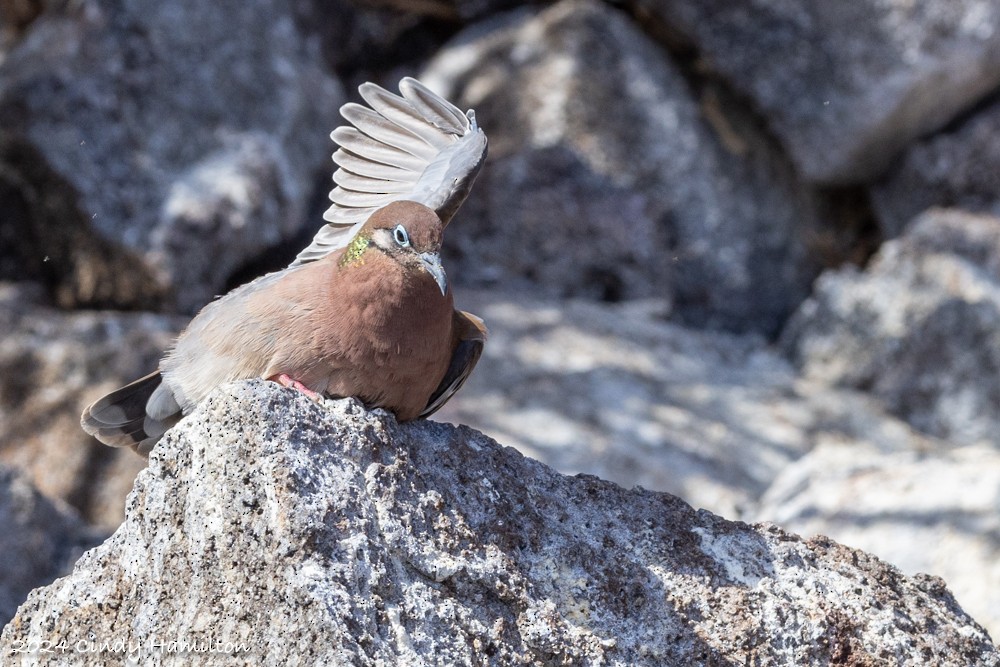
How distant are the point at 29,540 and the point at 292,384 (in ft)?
5.22

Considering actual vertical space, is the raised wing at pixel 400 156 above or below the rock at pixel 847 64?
below

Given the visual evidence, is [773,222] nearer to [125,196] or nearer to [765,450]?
[765,450]

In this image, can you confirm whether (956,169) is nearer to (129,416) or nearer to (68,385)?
(68,385)

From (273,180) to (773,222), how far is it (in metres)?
2.80

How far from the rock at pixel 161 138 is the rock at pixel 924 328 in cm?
273

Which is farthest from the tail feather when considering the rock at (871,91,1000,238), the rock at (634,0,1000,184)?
the rock at (871,91,1000,238)

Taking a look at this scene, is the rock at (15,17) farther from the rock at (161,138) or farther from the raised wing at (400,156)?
the raised wing at (400,156)

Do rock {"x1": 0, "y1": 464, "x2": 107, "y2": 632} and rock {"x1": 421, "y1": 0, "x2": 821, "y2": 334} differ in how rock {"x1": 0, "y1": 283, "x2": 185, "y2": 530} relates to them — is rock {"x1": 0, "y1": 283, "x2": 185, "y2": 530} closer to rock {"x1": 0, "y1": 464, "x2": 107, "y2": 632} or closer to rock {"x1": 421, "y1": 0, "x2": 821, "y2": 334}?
rock {"x1": 0, "y1": 464, "x2": 107, "y2": 632}

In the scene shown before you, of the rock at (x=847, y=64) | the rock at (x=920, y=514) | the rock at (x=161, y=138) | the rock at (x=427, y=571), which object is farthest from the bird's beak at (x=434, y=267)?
the rock at (x=847, y=64)

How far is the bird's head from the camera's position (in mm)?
2832

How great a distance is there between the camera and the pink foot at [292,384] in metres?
2.75

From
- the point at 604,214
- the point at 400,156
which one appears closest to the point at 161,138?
the point at 604,214

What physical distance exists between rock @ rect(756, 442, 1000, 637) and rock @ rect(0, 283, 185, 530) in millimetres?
2686

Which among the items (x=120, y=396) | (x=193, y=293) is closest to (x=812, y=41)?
(x=193, y=293)
